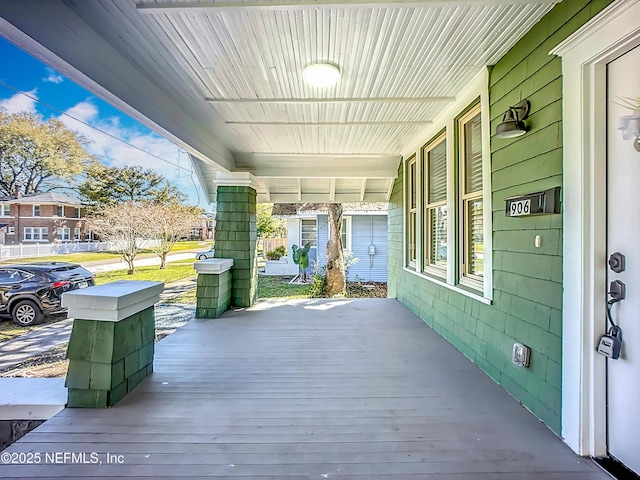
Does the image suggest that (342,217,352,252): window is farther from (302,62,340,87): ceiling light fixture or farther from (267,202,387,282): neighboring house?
(302,62,340,87): ceiling light fixture

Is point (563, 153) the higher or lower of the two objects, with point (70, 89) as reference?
lower

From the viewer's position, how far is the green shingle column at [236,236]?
5.31 metres

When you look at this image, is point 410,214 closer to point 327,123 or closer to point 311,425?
point 327,123

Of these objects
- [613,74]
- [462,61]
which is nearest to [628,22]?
[613,74]

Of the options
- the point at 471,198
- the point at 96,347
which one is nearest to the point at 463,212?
Result: the point at 471,198

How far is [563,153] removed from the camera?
1787 mm

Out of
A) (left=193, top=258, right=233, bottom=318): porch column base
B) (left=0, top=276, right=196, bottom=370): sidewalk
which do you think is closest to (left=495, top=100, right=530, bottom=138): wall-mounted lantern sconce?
(left=0, top=276, right=196, bottom=370): sidewalk

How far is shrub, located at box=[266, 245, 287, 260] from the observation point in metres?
12.5

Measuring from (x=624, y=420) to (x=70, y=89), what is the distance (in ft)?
16.9

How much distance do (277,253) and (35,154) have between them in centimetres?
969

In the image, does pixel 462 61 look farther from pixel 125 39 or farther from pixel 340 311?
pixel 340 311

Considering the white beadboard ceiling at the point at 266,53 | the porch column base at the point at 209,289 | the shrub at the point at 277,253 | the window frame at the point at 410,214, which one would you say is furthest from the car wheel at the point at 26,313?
the shrub at the point at 277,253

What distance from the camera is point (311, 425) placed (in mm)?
1962

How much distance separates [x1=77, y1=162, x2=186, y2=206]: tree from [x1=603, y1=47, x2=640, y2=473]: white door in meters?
4.62
